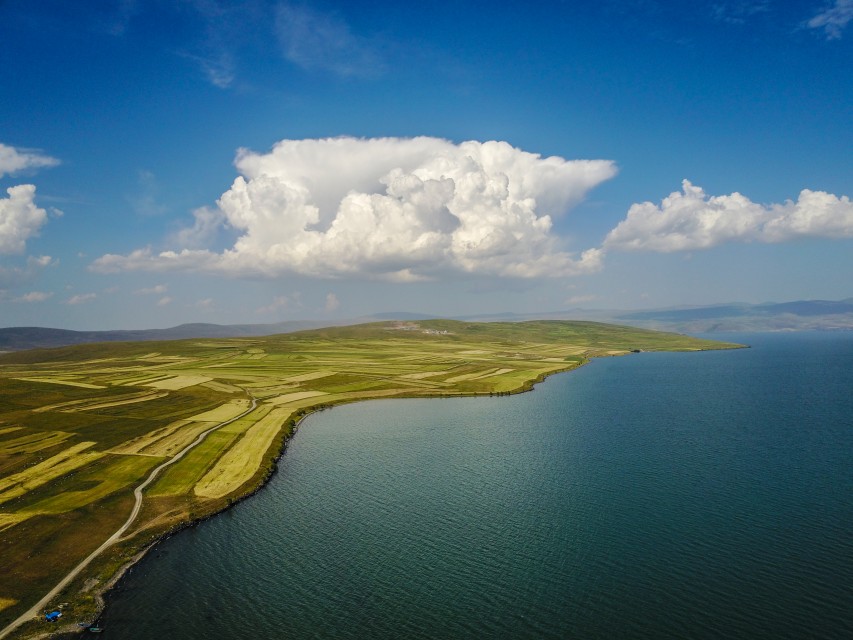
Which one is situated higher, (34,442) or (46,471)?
(34,442)

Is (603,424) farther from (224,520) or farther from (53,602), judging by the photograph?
(53,602)

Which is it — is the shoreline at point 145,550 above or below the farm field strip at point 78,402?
below

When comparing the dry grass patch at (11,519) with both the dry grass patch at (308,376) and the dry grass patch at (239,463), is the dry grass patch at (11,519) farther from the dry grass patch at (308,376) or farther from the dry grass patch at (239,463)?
the dry grass patch at (308,376)

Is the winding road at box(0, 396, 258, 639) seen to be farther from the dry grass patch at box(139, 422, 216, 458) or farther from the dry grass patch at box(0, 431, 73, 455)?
the dry grass patch at box(0, 431, 73, 455)

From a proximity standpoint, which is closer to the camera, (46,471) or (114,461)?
(46,471)

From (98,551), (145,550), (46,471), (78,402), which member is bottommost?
(145,550)

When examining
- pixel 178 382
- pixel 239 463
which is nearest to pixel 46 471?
pixel 239 463

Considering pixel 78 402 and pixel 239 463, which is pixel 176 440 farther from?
pixel 78 402

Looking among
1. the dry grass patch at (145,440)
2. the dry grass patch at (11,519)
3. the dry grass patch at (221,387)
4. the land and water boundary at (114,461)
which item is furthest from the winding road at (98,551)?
the dry grass patch at (221,387)
